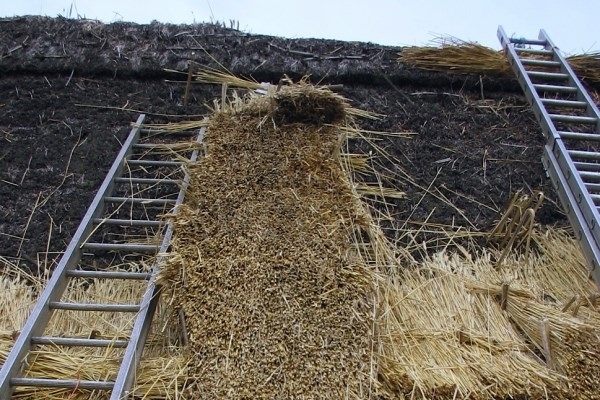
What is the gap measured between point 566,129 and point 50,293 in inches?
125

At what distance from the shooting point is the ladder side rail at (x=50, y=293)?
2.68m

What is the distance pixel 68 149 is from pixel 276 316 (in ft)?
6.64

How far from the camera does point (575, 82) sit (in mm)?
4488

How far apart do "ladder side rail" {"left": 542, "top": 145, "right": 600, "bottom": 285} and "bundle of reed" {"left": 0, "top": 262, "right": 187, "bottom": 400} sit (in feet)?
5.99

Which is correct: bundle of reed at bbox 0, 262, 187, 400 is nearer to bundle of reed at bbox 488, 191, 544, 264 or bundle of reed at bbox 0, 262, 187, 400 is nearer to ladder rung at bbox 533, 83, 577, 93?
bundle of reed at bbox 488, 191, 544, 264

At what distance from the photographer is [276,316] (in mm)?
2777

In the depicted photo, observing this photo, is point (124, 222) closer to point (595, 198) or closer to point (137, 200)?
point (137, 200)

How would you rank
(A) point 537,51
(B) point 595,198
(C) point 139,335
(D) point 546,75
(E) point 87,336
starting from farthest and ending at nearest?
(A) point 537,51, (D) point 546,75, (B) point 595,198, (E) point 87,336, (C) point 139,335

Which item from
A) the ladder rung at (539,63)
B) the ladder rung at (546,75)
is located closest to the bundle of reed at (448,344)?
the ladder rung at (546,75)

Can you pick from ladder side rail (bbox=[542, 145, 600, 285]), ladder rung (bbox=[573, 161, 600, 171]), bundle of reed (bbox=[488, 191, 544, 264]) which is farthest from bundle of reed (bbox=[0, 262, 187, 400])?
ladder rung (bbox=[573, 161, 600, 171])

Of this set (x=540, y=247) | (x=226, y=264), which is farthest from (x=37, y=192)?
(x=540, y=247)

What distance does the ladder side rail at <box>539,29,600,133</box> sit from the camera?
4.22m

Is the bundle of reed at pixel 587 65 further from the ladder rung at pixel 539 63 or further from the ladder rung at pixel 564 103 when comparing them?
the ladder rung at pixel 564 103

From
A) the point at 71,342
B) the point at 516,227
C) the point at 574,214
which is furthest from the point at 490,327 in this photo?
the point at 71,342
